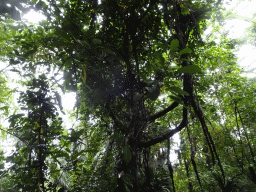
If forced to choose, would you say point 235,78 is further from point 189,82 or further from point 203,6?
point 189,82

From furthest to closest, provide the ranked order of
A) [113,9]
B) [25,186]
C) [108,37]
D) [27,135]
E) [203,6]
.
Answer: [203,6]
[108,37]
[113,9]
[27,135]
[25,186]

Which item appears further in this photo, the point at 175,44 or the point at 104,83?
the point at 104,83

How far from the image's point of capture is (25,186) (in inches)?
37.1

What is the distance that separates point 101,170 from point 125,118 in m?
0.82

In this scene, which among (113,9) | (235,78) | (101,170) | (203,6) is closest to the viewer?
(113,9)

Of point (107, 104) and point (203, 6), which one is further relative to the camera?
point (107, 104)

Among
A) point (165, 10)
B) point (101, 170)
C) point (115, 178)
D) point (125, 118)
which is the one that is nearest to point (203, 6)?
point (165, 10)

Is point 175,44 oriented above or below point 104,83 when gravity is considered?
below

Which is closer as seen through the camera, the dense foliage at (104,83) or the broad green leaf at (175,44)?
the broad green leaf at (175,44)

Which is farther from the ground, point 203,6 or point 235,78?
point 235,78

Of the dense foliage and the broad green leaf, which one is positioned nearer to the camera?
the broad green leaf

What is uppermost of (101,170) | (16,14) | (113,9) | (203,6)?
(203,6)

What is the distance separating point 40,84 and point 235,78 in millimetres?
3986

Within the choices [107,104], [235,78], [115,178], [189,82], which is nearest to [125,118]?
[107,104]
